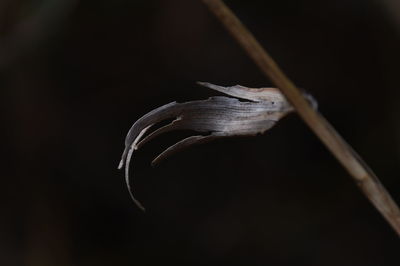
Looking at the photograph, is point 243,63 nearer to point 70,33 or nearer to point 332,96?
point 332,96

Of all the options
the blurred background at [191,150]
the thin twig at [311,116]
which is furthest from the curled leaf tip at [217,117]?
the blurred background at [191,150]

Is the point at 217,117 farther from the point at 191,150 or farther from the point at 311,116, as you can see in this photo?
the point at 191,150

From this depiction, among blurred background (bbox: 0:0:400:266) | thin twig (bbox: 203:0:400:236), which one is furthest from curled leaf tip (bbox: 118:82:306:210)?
blurred background (bbox: 0:0:400:266)

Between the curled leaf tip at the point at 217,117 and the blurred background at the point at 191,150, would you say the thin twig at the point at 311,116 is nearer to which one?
the curled leaf tip at the point at 217,117

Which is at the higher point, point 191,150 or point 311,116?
point 191,150

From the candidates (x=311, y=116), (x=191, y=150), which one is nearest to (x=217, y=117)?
(x=311, y=116)

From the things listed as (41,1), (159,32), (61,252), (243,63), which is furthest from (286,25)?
(61,252)

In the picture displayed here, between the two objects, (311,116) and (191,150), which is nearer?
(311,116)
